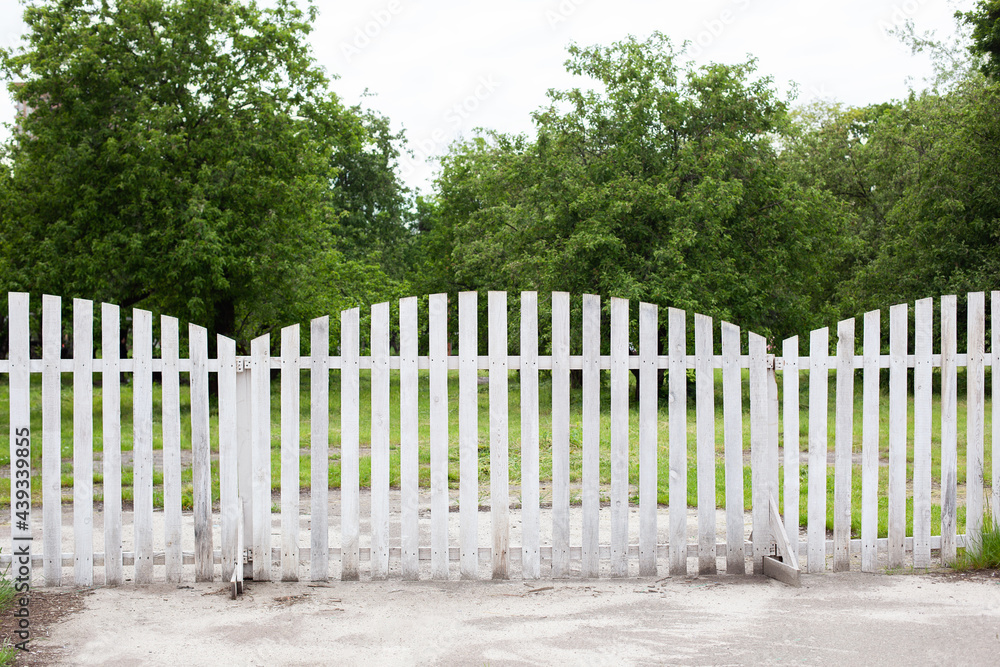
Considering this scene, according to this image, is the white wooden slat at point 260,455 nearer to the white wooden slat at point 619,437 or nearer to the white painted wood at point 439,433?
the white painted wood at point 439,433

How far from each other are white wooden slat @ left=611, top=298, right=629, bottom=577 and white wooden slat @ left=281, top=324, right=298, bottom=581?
2.04 meters

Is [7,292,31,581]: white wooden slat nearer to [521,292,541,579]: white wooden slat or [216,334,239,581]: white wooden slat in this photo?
[216,334,239,581]: white wooden slat

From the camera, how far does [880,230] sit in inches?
1190

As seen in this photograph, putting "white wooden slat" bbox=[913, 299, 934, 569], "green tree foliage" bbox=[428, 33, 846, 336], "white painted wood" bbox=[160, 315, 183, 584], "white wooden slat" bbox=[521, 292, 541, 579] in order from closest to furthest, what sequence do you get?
"white painted wood" bbox=[160, 315, 183, 584] → "white wooden slat" bbox=[521, 292, 541, 579] → "white wooden slat" bbox=[913, 299, 934, 569] → "green tree foliage" bbox=[428, 33, 846, 336]

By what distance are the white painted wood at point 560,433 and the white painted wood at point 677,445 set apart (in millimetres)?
685

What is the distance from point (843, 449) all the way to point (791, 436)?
0.43 m

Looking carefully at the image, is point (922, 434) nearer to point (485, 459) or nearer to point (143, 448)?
point (143, 448)

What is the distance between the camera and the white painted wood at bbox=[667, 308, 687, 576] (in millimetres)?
5992

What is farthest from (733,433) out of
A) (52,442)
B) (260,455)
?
(52,442)

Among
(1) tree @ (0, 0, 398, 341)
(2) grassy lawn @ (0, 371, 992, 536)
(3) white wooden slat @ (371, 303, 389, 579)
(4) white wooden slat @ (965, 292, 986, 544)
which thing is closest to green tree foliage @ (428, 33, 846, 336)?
(2) grassy lawn @ (0, 371, 992, 536)

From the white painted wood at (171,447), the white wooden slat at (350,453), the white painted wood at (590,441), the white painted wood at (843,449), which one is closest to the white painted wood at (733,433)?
the white painted wood at (843,449)

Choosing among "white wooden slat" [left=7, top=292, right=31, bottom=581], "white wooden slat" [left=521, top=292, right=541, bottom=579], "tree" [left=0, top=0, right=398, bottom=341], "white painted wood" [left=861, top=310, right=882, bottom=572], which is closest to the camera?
"white wooden slat" [left=7, top=292, right=31, bottom=581]

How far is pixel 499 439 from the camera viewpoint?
19.7 feet

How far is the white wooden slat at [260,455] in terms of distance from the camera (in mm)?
5828
